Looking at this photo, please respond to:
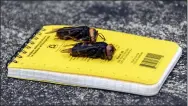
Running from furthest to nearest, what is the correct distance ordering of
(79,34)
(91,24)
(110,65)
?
(91,24) < (79,34) < (110,65)

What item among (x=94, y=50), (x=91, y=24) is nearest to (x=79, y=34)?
(x=94, y=50)

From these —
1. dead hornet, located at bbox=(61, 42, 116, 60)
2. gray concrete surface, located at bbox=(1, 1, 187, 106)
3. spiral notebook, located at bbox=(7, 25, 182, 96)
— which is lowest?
gray concrete surface, located at bbox=(1, 1, 187, 106)

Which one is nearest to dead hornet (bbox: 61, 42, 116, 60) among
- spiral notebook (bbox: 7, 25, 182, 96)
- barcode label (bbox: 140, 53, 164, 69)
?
spiral notebook (bbox: 7, 25, 182, 96)

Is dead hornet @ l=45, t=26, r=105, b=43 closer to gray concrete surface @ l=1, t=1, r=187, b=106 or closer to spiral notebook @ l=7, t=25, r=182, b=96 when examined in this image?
spiral notebook @ l=7, t=25, r=182, b=96

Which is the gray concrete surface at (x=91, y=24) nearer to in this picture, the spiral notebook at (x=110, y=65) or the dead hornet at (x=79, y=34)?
the spiral notebook at (x=110, y=65)

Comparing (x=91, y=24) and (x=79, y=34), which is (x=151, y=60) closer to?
(x=79, y=34)
